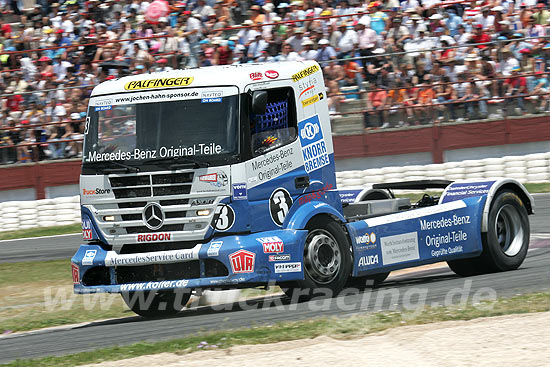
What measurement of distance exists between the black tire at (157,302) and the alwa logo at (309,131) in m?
1.87

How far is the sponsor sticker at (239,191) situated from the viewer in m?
7.89

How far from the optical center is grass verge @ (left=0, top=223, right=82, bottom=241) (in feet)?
56.7

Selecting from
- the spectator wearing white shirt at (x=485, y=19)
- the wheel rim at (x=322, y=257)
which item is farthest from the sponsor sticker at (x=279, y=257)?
the spectator wearing white shirt at (x=485, y=19)

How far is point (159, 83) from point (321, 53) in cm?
1007

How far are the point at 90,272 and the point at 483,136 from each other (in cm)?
1129

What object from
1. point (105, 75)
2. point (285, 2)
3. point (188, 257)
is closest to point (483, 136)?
point (285, 2)

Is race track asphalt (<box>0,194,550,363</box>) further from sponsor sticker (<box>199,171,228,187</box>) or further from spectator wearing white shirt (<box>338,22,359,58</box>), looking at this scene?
spectator wearing white shirt (<box>338,22,359,58</box>)

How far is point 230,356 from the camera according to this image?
5.67 m

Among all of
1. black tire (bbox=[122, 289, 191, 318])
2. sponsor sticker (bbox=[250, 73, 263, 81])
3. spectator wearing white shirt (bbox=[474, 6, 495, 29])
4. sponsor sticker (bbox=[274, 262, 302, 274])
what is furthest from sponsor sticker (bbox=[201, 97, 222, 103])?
spectator wearing white shirt (bbox=[474, 6, 495, 29])

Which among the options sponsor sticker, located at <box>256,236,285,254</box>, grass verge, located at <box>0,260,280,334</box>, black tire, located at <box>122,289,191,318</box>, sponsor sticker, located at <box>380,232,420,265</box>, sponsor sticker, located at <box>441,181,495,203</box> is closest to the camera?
sponsor sticker, located at <box>256,236,285,254</box>

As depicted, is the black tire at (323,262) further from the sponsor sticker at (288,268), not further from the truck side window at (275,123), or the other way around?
the truck side window at (275,123)

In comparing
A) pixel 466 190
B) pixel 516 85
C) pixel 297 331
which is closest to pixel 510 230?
pixel 466 190

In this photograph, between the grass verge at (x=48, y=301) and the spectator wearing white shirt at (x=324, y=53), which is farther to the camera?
the spectator wearing white shirt at (x=324, y=53)

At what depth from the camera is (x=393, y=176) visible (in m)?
17.5
